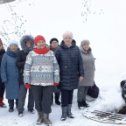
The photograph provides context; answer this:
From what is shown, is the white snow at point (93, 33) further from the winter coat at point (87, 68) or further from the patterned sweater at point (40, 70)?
the patterned sweater at point (40, 70)

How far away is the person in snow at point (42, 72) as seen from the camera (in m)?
8.87

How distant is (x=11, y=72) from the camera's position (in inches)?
384

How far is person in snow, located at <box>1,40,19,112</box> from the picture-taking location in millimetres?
9695

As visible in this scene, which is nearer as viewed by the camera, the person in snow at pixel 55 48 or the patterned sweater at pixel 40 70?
the patterned sweater at pixel 40 70

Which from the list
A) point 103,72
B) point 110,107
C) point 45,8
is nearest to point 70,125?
point 110,107

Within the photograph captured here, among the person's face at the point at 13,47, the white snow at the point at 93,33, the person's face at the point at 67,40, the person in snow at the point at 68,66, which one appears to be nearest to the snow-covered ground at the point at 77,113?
the white snow at the point at 93,33

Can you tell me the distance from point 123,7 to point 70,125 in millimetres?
8523

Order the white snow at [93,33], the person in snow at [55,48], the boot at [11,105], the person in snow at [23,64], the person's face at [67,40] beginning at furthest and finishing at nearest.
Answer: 1. the person in snow at [55,48]
2. the boot at [11,105]
3. the white snow at [93,33]
4. the person in snow at [23,64]
5. the person's face at [67,40]

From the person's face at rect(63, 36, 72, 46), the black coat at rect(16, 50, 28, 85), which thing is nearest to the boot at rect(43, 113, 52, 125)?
the black coat at rect(16, 50, 28, 85)

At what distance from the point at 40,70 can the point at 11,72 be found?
3.70 ft

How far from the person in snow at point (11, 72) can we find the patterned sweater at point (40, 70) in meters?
0.91

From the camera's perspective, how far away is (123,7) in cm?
1650

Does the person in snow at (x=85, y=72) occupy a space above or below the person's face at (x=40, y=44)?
below

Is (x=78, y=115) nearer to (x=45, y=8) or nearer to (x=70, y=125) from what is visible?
(x=70, y=125)
